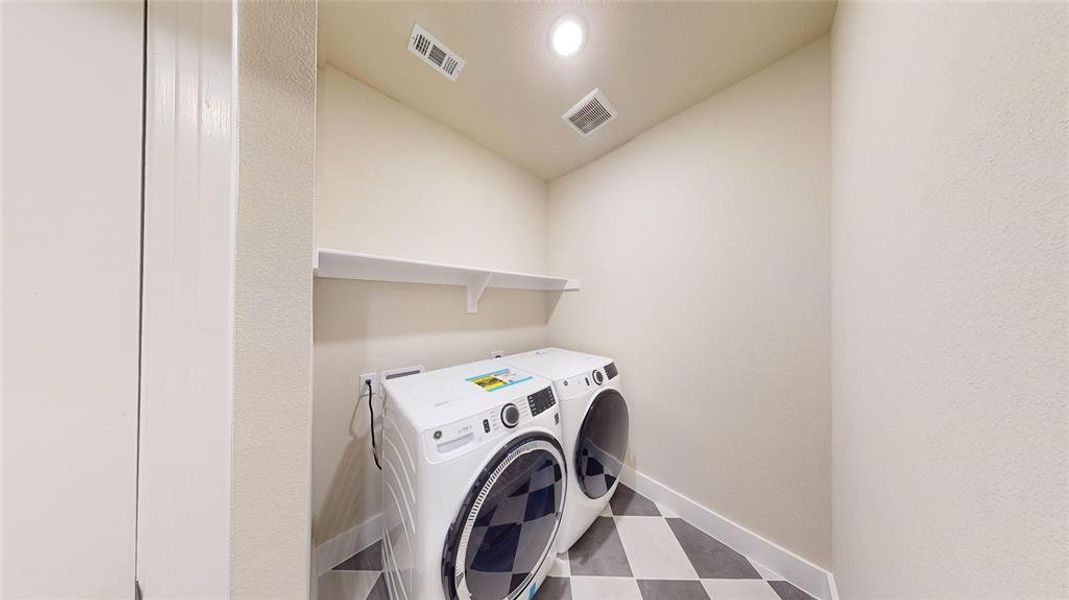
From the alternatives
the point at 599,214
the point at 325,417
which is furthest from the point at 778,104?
the point at 325,417

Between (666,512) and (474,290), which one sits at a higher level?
(474,290)

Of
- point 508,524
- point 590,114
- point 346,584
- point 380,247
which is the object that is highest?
point 590,114

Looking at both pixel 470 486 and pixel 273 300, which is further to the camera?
pixel 470 486

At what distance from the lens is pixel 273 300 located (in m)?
0.49

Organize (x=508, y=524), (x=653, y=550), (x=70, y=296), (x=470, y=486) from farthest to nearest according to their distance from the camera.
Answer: (x=653, y=550), (x=508, y=524), (x=470, y=486), (x=70, y=296)

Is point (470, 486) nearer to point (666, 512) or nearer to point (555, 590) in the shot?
point (555, 590)

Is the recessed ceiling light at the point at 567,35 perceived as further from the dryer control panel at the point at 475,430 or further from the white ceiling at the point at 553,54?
the dryer control panel at the point at 475,430

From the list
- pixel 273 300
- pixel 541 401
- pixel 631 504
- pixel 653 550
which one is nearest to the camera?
pixel 273 300

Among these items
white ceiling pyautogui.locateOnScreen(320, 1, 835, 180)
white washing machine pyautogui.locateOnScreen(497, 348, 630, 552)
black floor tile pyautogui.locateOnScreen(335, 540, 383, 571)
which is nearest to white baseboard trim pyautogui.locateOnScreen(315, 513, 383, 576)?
black floor tile pyautogui.locateOnScreen(335, 540, 383, 571)

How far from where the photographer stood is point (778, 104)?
1126 mm

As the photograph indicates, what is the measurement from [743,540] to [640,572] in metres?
0.50

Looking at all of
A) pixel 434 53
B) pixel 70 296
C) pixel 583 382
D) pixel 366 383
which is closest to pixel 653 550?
pixel 583 382

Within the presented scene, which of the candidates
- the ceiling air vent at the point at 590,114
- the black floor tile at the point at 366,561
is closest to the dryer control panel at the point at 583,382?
the black floor tile at the point at 366,561

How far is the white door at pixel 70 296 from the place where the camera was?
315mm
